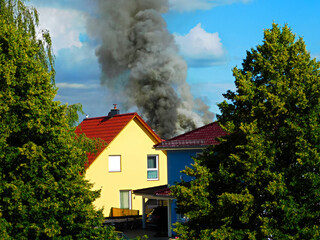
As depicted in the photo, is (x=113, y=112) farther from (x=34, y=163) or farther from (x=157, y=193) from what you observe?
(x=34, y=163)

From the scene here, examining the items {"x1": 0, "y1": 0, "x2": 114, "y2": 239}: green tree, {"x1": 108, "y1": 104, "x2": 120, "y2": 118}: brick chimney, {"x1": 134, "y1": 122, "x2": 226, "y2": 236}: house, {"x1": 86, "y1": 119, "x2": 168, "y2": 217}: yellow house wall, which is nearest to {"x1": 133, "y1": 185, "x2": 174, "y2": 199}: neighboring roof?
{"x1": 134, "y1": 122, "x2": 226, "y2": 236}: house

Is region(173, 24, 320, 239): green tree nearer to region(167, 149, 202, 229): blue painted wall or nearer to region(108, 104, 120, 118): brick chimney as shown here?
region(167, 149, 202, 229): blue painted wall

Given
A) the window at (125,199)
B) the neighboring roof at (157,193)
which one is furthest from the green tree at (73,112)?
the window at (125,199)

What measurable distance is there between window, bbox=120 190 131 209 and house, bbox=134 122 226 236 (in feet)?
20.4

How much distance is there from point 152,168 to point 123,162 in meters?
2.72

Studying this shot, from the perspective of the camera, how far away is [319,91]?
49.2 ft

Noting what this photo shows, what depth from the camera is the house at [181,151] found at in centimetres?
2889

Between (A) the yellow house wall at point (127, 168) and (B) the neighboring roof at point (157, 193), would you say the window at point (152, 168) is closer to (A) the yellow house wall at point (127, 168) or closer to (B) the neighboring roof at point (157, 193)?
(A) the yellow house wall at point (127, 168)

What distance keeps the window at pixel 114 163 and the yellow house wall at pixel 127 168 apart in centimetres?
25

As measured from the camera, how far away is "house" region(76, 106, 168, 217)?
120 ft

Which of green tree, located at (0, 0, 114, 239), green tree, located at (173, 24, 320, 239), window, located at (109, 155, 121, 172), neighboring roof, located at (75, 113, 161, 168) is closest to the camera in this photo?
green tree, located at (173, 24, 320, 239)

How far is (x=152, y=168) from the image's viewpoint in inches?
1554

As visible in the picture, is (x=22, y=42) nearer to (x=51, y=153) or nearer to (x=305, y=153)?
(x=51, y=153)

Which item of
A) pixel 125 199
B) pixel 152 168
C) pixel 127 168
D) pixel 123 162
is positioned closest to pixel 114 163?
pixel 123 162
